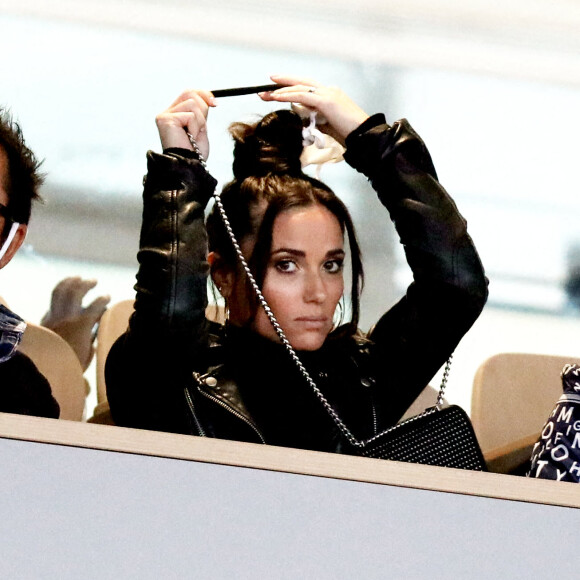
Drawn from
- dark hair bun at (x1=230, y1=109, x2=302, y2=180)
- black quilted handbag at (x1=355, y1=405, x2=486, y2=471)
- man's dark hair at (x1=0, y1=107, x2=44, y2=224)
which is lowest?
black quilted handbag at (x1=355, y1=405, x2=486, y2=471)

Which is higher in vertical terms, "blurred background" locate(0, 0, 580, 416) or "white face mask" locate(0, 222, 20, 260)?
"blurred background" locate(0, 0, 580, 416)

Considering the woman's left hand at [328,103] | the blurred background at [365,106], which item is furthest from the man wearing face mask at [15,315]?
the blurred background at [365,106]

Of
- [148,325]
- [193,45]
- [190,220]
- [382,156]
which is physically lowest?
[148,325]

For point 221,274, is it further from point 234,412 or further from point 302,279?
point 234,412

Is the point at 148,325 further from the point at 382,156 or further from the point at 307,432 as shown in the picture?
the point at 382,156

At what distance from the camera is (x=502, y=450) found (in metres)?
1.18

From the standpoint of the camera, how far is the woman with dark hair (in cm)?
102

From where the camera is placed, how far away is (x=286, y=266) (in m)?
1.14

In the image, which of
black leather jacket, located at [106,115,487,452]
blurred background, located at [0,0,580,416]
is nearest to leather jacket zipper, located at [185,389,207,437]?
black leather jacket, located at [106,115,487,452]

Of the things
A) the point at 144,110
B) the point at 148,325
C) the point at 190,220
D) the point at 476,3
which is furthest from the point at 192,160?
the point at 476,3

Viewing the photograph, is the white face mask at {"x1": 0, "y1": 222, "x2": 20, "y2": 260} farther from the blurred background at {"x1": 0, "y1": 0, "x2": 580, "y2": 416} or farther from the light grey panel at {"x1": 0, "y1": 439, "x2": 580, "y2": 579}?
the blurred background at {"x1": 0, "y1": 0, "x2": 580, "y2": 416}

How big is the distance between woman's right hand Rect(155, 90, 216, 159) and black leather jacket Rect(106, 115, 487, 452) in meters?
0.03

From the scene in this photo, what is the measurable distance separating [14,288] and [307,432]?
113cm

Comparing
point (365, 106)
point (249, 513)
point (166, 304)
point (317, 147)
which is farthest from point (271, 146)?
point (365, 106)
